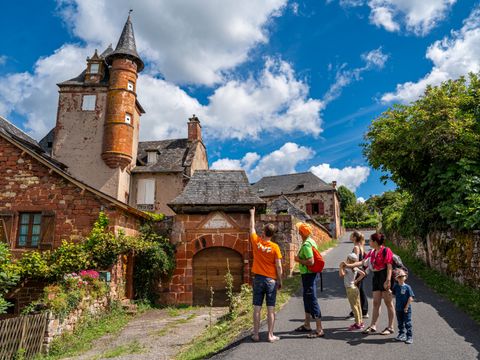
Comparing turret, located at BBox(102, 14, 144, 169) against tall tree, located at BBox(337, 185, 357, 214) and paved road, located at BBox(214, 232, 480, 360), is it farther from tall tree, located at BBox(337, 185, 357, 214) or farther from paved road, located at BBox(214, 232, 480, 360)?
tall tree, located at BBox(337, 185, 357, 214)

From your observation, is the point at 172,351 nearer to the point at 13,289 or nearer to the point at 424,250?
the point at 13,289

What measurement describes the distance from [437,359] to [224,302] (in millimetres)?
8314

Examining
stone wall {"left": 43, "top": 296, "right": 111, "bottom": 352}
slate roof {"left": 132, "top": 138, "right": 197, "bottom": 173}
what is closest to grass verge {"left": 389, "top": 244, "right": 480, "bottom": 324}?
stone wall {"left": 43, "top": 296, "right": 111, "bottom": 352}

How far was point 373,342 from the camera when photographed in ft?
18.5

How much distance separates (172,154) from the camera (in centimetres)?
2622

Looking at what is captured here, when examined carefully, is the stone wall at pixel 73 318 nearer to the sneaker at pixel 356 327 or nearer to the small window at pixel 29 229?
the small window at pixel 29 229

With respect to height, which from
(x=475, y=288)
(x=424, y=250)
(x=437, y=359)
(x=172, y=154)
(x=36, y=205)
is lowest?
(x=437, y=359)

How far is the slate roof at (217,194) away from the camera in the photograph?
42.0 ft

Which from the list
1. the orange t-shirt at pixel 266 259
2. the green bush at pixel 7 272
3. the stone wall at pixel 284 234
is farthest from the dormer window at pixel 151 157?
the orange t-shirt at pixel 266 259

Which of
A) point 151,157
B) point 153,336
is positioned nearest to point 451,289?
point 153,336

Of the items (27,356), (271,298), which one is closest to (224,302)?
(27,356)

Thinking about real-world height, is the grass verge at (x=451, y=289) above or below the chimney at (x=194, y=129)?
below

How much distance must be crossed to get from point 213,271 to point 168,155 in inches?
582

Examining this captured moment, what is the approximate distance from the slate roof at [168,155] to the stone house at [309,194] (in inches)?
487
